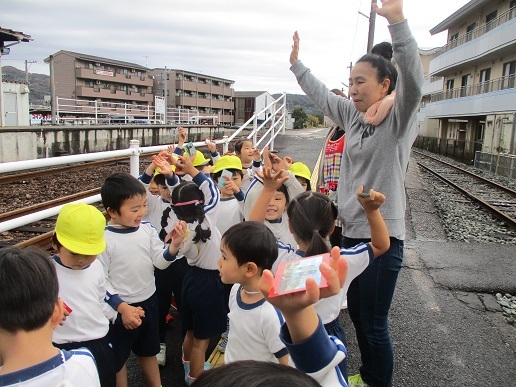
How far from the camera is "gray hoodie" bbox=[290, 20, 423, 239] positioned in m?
1.88

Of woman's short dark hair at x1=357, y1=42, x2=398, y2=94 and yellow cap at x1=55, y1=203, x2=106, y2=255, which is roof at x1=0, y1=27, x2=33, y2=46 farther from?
woman's short dark hair at x1=357, y1=42, x2=398, y2=94

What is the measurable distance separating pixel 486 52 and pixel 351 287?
2634 cm

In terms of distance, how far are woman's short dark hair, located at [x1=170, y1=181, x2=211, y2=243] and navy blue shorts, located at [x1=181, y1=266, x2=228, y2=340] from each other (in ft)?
0.83

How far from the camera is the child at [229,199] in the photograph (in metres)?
3.36

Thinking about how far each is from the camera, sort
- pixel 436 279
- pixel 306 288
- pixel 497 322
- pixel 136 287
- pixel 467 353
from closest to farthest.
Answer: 1. pixel 306 288
2. pixel 136 287
3. pixel 467 353
4. pixel 497 322
5. pixel 436 279

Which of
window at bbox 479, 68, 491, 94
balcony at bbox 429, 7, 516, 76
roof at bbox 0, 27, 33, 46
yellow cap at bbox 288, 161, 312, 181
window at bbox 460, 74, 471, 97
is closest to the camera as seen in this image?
yellow cap at bbox 288, 161, 312, 181

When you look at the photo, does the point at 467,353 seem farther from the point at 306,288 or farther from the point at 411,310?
the point at 306,288

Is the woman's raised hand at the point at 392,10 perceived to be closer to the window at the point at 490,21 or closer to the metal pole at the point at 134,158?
the metal pole at the point at 134,158

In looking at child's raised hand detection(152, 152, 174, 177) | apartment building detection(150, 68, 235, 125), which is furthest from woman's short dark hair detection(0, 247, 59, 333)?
apartment building detection(150, 68, 235, 125)

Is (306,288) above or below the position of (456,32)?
below

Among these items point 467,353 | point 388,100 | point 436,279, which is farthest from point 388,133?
point 436,279

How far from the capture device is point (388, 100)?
2.17m

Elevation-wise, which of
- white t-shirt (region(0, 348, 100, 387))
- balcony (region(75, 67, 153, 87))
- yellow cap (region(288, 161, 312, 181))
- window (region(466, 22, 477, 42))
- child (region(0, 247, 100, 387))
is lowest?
white t-shirt (region(0, 348, 100, 387))

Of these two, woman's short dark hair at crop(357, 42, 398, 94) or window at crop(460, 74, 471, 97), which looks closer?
woman's short dark hair at crop(357, 42, 398, 94)
